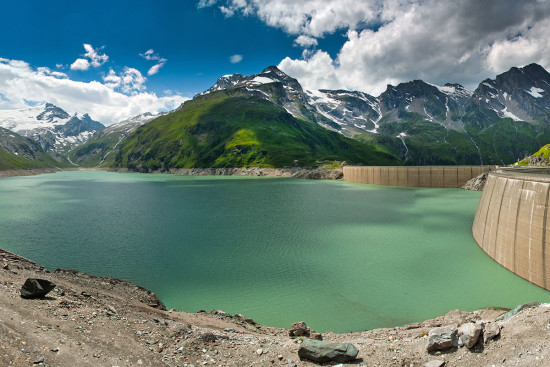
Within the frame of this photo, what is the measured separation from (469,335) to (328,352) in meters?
4.53

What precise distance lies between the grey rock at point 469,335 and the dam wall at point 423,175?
105 metres

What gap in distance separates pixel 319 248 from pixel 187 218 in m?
26.6

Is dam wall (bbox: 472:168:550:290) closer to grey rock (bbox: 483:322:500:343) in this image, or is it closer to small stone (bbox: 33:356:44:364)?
grey rock (bbox: 483:322:500:343)

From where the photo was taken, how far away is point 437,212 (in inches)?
2245

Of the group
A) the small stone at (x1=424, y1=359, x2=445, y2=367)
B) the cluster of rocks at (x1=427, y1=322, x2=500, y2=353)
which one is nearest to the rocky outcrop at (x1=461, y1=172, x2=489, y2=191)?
the cluster of rocks at (x1=427, y1=322, x2=500, y2=353)

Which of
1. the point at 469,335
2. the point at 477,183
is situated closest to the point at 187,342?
the point at 469,335

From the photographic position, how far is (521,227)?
2405cm

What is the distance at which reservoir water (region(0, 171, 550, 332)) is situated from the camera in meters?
21.2

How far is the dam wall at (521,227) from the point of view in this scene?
2188 cm

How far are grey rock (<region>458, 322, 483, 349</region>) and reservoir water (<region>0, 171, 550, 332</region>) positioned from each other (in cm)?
822

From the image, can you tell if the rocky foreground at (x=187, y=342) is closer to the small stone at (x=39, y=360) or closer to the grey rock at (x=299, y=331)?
the small stone at (x=39, y=360)

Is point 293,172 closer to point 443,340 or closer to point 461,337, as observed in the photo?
point 461,337

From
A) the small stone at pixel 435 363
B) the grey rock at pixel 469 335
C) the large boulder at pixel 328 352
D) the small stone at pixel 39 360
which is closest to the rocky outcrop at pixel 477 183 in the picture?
the grey rock at pixel 469 335

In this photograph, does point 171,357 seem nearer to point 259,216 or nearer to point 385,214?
point 259,216
